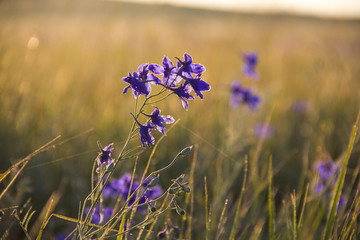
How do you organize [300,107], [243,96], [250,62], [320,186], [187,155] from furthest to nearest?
[300,107], [250,62], [243,96], [187,155], [320,186]

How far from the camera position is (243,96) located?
265 centimetres

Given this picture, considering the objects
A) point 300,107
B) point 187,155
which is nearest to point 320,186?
point 187,155

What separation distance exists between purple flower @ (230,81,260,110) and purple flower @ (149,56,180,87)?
1.64m

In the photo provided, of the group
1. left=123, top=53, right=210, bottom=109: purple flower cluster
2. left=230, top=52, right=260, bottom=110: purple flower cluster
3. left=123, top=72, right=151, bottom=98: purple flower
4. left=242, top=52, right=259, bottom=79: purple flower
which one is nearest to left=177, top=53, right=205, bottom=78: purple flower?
left=123, top=53, right=210, bottom=109: purple flower cluster

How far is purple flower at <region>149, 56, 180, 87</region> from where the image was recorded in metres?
0.98

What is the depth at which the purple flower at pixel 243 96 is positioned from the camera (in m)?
2.63

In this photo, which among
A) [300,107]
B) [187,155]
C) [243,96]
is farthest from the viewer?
[300,107]

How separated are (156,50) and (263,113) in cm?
249

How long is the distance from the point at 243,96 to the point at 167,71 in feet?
5.68

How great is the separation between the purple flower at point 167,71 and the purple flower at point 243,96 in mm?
1639

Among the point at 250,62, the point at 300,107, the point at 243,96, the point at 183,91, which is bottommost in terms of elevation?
the point at 300,107

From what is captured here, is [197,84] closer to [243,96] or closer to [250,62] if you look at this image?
[243,96]

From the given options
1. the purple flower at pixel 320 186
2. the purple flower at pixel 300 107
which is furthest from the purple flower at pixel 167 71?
the purple flower at pixel 300 107

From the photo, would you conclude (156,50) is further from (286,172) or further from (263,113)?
(286,172)
